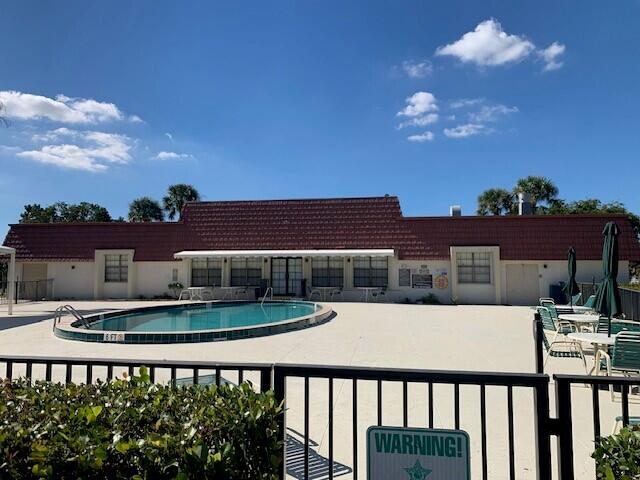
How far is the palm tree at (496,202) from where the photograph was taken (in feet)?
128

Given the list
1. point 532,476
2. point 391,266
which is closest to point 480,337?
point 532,476

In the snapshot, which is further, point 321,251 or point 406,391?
point 321,251

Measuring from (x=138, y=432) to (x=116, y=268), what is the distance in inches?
1019

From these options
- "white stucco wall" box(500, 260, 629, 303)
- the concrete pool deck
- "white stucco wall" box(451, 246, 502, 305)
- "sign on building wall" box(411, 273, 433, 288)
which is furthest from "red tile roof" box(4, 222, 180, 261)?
"white stucco wall" box(500, 260, 629, 303)

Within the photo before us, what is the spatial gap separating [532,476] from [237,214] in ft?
77.2

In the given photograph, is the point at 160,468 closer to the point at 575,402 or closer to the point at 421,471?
the point at 421,471

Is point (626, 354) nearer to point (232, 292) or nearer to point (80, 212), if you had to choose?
point (232, 292)

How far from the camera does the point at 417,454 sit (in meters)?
2.34

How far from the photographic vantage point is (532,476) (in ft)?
12.4

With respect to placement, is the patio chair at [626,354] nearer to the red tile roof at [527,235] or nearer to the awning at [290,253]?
the awning at [290,253]

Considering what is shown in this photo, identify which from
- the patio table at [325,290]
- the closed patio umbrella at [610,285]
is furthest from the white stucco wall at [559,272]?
the closed patio umbrella at [610,285]

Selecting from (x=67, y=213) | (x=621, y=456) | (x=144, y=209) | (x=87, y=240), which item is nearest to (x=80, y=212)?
(x=67, y=213)

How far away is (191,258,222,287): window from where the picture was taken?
25094mm

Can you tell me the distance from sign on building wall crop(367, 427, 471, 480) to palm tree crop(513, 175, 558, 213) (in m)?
39.9
